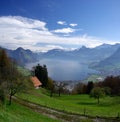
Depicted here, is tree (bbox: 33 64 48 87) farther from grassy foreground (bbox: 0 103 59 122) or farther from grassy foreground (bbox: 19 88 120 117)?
grassy foreground (bbox: 0 103 59 122)

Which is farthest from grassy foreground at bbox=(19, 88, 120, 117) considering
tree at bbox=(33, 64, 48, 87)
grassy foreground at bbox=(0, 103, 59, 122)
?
tree at bbox=(33, 64, 48, 87)

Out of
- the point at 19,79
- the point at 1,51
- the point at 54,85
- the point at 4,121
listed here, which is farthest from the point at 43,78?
the point at 4,121

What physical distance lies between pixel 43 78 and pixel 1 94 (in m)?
88.4

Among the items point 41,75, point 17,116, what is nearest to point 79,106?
point 17,116

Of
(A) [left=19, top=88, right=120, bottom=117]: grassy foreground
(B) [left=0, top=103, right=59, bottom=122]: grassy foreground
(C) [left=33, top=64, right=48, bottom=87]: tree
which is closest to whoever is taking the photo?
(B) [left=0, top=103, right=59, bottom=122]: grassy foreground

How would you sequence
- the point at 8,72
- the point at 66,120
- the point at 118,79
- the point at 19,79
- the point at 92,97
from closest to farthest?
Answer: 1. the point at 66,120
2. the point at 19,79
3. the point at 8,72
4. the point at 92,97
5. the point at 118,79

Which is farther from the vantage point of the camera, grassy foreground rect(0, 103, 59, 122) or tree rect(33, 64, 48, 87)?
tree rect(33, 64, 48, 87)

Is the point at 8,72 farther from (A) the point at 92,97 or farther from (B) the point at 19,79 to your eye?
(A) the point at 92,97

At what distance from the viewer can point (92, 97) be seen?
330 ft

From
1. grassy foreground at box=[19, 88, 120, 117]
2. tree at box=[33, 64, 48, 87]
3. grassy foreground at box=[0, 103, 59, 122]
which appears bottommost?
grassy foreground at box=[19, 88, 120, 117]

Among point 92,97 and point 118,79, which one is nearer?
point 92,97

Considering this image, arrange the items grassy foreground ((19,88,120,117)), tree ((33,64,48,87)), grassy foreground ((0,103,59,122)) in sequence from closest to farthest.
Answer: grassy foreground ((0,103,59,122)) → grassy foreground ((19,88,120,117)) → tree ((33,64,48,87))

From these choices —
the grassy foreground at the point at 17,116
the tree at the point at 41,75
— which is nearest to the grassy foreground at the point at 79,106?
the grassy foreground at the point at 17,116

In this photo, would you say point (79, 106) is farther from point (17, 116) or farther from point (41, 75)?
point (41, 75)
